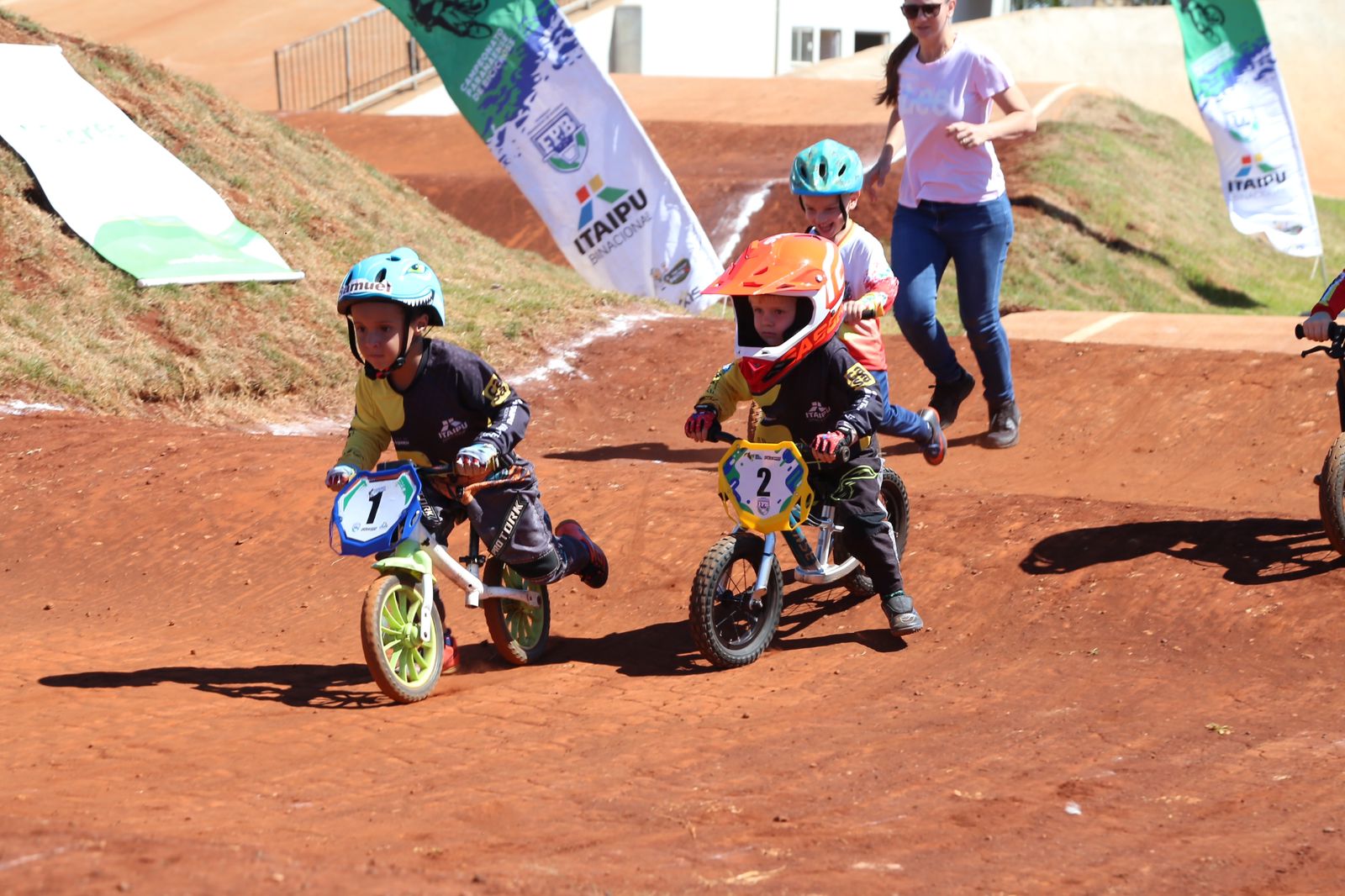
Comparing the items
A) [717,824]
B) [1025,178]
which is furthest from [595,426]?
[1025,178]

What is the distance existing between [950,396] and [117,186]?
28.7ft

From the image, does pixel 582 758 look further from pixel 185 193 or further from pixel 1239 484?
pixel 185 193

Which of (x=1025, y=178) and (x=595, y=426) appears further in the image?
(x=1025, y=178)

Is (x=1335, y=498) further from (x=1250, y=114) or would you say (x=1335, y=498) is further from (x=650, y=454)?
(x=1250, y=114)

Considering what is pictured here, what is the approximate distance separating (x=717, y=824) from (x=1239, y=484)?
585 centimetres

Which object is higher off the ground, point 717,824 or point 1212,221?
point 717,824

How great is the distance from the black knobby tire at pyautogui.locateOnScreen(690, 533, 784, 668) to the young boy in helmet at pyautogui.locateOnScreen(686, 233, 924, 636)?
407 millimetres

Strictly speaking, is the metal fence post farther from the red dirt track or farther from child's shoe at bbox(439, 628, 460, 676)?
child's shoe at bbox(439, 628, 460, 676)

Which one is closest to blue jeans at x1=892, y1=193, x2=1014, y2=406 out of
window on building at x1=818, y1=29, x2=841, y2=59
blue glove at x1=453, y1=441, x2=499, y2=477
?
blue glove at x1=453, y1=441, x2=499, y2=477

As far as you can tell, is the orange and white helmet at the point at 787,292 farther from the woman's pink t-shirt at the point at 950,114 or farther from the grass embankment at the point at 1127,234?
the grass embankment at the point at 1127,234

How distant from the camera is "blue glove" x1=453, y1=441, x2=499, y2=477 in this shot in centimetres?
557

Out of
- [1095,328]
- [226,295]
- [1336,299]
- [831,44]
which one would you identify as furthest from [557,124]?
[831,44]

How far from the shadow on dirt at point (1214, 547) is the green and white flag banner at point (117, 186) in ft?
28.7

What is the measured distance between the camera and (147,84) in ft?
56.9
